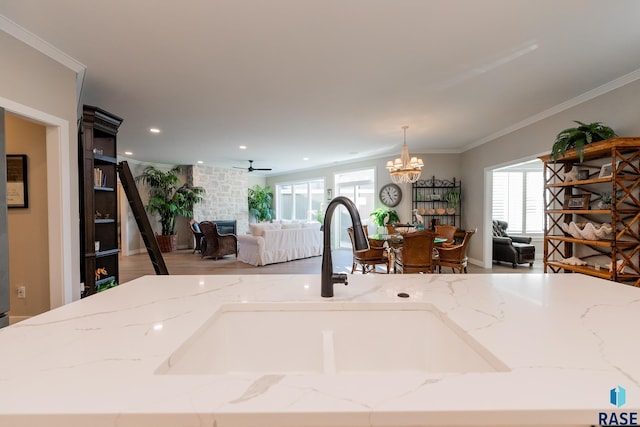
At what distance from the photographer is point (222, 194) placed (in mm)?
9164

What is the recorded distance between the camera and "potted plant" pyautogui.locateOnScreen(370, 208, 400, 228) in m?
6.86

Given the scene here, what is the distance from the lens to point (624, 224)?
2844 mm

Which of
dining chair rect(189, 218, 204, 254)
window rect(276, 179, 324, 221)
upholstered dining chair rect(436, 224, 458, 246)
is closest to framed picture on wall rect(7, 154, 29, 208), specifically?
dining chair rect(189, 218, 204, 254)

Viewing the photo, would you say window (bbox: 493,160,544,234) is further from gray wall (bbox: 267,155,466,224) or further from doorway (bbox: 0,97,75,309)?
doorway (bbox: 0,97,75,309)

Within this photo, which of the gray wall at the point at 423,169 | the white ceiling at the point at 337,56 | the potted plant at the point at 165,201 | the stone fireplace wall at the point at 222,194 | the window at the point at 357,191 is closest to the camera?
the white ceiling at the point at 337,56

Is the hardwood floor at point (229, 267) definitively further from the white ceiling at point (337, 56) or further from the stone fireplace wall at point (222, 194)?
the white ceiling at point (337, 56)

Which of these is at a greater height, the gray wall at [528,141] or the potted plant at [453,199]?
the gray wall at [528,141]

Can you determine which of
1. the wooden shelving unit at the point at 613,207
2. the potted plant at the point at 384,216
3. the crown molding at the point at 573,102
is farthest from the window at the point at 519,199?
the wooden shelving unit at the point at 613,207

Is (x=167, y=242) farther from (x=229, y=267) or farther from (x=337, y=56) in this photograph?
(x=337, y=56)

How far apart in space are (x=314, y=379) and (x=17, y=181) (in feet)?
12.8

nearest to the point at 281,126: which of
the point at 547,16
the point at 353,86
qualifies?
the point at 353,86

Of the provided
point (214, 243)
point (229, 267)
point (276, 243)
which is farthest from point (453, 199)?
point (214, 243)

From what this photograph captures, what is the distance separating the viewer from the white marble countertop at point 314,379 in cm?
45

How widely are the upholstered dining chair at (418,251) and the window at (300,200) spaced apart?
5953 mm
